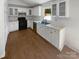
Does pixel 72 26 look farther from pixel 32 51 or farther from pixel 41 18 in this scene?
pixel 41 18

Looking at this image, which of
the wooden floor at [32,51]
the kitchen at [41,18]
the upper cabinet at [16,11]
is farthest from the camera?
the upper cabinet at [16,11]

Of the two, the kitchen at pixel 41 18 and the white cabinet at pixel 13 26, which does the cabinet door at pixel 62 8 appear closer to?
the kitchen at pixel 41 18

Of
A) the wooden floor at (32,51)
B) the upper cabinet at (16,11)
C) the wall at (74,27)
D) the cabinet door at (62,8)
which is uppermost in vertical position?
the upper cabinet at (16,11)

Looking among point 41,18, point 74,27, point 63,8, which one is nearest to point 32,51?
point 74,27

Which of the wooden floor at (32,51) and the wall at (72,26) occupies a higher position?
the wall at (72,26)

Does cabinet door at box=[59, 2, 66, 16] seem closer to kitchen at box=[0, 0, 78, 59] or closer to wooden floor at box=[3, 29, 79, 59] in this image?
kitchen at box=[0, 0, 78, 59]

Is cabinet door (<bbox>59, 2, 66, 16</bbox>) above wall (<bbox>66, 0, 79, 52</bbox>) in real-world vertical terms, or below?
above

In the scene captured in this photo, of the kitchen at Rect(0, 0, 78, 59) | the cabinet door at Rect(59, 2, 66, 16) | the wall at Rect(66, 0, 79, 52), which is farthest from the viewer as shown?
the kitchen at Rect(0, 0, 78, 59)

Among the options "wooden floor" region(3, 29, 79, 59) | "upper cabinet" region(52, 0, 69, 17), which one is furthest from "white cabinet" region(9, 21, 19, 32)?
"upper cabinet" region(52, 0, 69, 17)

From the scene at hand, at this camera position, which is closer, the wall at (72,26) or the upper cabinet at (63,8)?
the wall at (72,26)

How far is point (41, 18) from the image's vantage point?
783 cm

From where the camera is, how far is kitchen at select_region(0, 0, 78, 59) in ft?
14.1

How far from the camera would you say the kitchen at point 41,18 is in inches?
169

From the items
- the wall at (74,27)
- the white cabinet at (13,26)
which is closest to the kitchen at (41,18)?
the white cabinet at (13,26)
